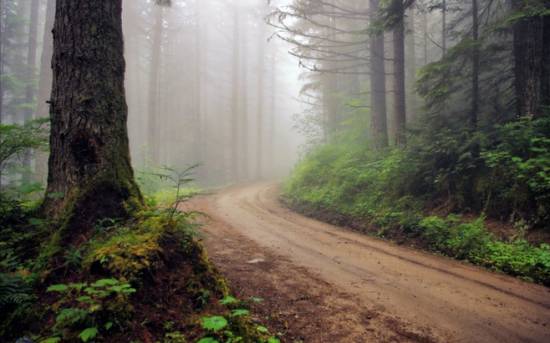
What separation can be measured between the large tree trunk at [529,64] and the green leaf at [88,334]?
415 inches

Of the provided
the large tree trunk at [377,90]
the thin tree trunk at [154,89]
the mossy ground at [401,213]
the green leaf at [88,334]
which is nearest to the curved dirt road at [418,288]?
the mossy ground at [401,213]

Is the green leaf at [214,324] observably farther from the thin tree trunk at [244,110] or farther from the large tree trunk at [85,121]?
the thin tree trunk at [244,110]

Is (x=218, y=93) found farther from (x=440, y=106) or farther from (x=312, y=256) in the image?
(x=312, y=256)

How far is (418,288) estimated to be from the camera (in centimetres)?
454

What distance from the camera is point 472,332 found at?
133 inches

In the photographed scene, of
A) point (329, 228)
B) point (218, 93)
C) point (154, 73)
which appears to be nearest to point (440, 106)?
point (329, 228)

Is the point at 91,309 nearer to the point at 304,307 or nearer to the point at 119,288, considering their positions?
the point at 119,288

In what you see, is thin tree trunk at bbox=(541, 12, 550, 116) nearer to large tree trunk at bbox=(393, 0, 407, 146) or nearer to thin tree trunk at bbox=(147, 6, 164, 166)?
large tree trunk at bbox=(393, 0, 407, 146)

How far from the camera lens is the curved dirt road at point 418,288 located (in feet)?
11.4

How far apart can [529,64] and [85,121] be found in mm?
11084

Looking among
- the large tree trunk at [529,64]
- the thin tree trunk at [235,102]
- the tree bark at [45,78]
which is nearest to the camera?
the large tree trunk at [529,64]

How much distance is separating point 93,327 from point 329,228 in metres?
7.20

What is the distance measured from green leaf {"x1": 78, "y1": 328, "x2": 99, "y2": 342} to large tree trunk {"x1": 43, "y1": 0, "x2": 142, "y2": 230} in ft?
6.08

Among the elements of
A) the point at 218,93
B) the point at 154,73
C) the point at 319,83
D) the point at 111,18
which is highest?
the point at 218,93
